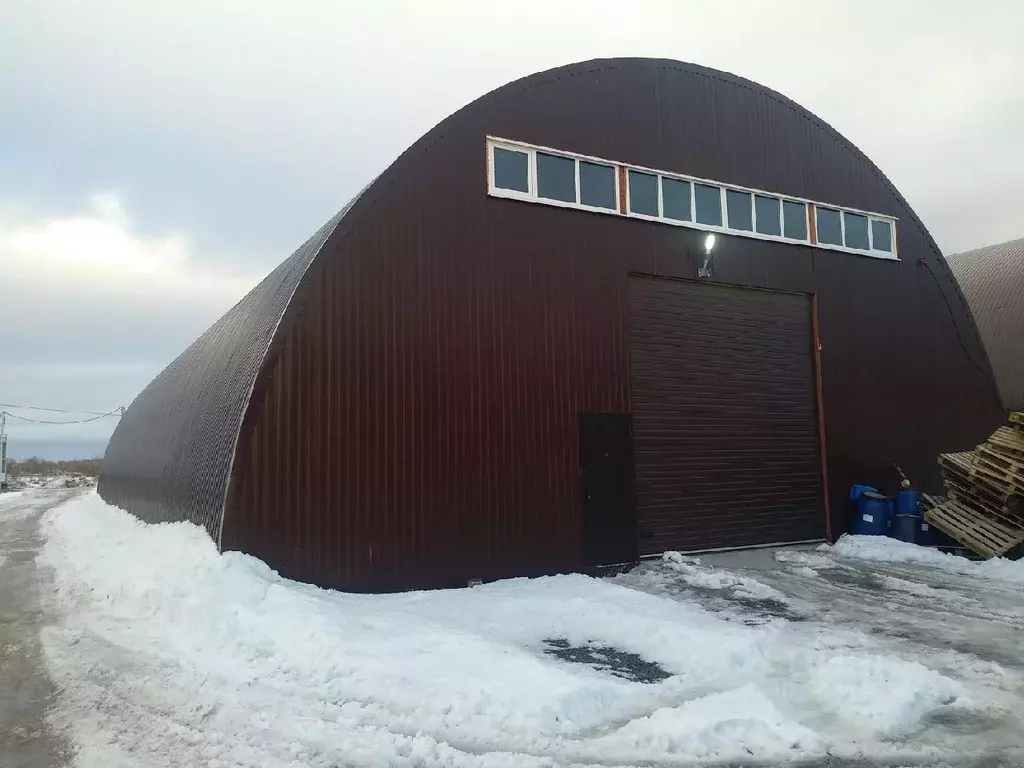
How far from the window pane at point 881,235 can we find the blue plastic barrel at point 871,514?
5624 millimetres

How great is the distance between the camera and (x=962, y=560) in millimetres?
12531

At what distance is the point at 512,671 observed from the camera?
6734 millimetres

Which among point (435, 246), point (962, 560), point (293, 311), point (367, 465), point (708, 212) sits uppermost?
point (708, 212)

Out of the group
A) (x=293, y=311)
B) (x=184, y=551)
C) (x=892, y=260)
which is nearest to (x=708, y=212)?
(x=892, y=260)

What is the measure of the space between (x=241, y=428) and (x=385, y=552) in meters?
2.65

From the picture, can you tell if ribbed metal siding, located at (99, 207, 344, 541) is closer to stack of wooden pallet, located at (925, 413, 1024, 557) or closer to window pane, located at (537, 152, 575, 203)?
window pane, located at (537, 152, 575, 203)

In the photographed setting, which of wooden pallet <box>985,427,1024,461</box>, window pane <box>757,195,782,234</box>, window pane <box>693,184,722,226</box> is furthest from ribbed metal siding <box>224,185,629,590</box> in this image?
wooden pallet <box>985,427,1024,461</box>

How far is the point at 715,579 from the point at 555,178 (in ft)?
23.6

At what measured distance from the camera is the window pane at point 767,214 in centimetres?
1471

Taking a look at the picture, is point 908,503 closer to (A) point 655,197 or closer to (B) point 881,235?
(B) point 881,235

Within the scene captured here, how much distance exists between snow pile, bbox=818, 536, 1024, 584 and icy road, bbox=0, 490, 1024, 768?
0.18 m

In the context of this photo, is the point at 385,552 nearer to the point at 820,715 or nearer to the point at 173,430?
the point at 820,715

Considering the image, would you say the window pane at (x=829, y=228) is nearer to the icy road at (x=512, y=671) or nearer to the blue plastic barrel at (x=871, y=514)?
the blue plastic barrel at (x=871, y=514)

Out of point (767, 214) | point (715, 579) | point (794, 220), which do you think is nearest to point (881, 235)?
point (794, 220)
